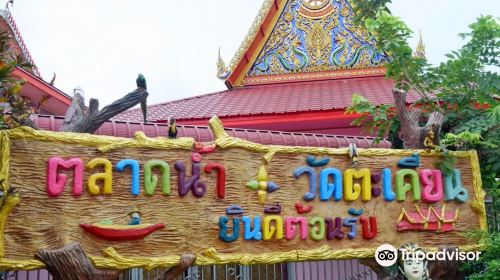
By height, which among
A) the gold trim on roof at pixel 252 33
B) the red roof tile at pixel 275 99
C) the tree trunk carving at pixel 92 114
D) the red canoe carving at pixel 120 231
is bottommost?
the red canoe carving at pixel 120 231

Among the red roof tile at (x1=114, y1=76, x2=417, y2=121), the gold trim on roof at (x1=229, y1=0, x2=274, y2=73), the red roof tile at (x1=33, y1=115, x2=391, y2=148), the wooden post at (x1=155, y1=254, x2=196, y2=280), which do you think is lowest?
the wooden post at (x1=155, y1=254, x2=196, y2=280)

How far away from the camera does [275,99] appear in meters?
7.28

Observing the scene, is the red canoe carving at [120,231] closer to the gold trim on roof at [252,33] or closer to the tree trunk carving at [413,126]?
the tree trunk carving at [413,126]

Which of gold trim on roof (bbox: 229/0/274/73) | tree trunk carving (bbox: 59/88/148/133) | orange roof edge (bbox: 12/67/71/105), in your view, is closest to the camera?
tree trunk carving (bbox: 59/88/148/133)

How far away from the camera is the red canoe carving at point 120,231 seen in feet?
10.9

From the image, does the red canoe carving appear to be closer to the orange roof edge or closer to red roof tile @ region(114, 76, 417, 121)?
red roof tile @ region(114, 76, 417, 121)

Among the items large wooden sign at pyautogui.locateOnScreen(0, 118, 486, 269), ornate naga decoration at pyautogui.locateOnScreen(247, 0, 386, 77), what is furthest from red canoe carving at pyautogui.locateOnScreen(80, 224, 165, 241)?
ornate naga decoration at pyautogui.locateOnScreen(247, 0, 386, 77)

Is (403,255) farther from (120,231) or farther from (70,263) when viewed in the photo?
(70,263)

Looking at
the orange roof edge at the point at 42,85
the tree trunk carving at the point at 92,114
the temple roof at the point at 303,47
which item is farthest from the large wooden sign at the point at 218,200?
the temple roof at the point at 303,47

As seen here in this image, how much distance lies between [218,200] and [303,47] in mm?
5142

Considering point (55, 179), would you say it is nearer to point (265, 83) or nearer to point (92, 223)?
point (92, 223)

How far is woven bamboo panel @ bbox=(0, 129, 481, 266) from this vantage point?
321 centimetres

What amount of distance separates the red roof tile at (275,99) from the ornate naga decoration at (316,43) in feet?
0.99

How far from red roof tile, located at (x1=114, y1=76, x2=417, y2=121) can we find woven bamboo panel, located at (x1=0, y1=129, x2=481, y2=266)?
2.23 meters
